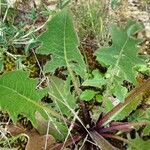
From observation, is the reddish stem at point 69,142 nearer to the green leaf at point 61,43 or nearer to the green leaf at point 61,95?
the green leaf at point 61,95

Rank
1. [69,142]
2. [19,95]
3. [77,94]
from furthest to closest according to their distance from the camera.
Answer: [77,94]
[69,142]
[19,95]

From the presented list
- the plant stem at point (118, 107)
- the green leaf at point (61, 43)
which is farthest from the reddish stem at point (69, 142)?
the green leaf at point (61, 43)

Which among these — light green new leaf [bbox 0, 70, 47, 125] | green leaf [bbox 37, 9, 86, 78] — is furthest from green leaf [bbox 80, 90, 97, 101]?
light green new leaf [bbox 0, 70, 47, 125]

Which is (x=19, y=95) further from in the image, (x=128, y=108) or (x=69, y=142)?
(x=128, y=108)

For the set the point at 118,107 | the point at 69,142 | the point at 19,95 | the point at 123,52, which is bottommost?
the point at 69,142

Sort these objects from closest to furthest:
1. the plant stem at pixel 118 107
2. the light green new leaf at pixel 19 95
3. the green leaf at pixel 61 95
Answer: the light green new leaf at pixel 19 95 → the plant stem at pixel 118 107 → the green leaf at pixel 61 95

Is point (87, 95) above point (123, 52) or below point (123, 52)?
below

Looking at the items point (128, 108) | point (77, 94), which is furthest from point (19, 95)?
point (128, 108)
